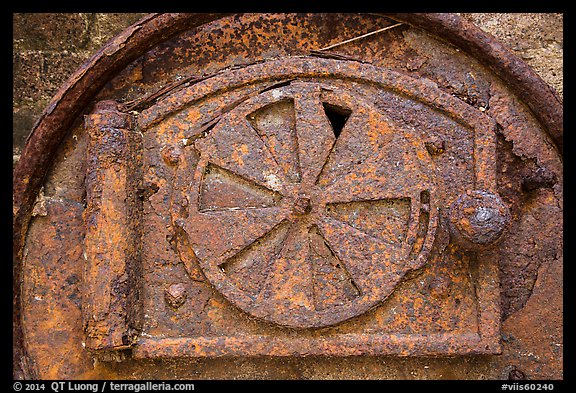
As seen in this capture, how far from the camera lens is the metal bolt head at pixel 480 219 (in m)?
1.66

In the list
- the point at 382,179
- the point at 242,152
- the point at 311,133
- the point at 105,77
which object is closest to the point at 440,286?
the point at 382,179

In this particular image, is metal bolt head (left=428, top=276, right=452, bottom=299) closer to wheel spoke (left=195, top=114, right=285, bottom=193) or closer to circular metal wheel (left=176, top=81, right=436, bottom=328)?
circular metal wheel (left=176, top=81, right=436, bottom=328)

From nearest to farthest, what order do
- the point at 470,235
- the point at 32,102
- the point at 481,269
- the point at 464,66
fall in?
1. the point at 470,235
2. the point at 481,269
3. the point at 464,66
4. the point at 32,102

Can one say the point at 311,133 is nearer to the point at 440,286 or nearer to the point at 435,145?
the point at 435,145

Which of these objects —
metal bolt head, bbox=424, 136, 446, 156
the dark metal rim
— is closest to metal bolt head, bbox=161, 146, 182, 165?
the dark metal rim

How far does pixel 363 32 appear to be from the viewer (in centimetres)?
193

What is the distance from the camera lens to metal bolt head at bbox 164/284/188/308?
1.80m

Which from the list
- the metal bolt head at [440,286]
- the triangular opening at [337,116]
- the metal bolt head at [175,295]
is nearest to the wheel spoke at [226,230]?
the metal bolt head at [175,295]

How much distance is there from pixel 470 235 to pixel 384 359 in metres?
0.49

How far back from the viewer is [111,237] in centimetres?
175

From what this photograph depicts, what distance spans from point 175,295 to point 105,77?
2.42ft

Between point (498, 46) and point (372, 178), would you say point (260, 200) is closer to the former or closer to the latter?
point (372, 178)

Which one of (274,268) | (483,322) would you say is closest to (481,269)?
(483,322)

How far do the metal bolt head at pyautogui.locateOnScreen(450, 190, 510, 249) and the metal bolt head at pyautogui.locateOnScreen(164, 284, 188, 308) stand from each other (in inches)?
33.4
